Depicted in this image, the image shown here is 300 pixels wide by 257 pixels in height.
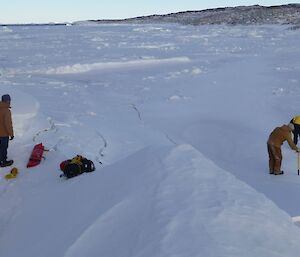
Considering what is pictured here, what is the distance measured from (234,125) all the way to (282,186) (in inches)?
157

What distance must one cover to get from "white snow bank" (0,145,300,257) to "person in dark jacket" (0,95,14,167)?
1795 millimetres

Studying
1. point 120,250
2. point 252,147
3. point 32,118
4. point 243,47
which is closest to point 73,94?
point 32,118

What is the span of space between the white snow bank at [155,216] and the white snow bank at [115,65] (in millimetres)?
16539

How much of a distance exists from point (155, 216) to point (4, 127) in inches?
189

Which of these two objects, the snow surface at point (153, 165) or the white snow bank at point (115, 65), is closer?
the snow surface at point (153, 165)

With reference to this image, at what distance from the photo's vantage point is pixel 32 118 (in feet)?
37.0

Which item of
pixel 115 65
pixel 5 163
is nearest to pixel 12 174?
pixel 5 163

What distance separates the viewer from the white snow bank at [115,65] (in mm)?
22834

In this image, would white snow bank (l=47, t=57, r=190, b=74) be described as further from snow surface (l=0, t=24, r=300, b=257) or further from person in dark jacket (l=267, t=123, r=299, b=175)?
person in dark jacket (l=267, t=123, r=299, b=175)

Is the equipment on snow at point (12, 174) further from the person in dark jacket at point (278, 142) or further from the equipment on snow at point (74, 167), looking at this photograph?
the person in dark jacket at point (278, 142)

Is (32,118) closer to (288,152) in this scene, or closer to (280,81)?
(288,152)

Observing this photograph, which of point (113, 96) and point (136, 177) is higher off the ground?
point (136, 177)

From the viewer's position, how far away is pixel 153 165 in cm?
595

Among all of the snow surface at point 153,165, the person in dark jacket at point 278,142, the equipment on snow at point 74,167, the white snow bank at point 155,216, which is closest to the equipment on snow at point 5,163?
the snow surface at point 153,165
